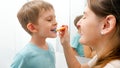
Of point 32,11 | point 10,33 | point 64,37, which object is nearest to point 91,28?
point 64,37

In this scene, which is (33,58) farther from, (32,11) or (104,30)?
(104,30)

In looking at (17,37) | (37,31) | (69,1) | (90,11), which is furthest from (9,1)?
(90,11)

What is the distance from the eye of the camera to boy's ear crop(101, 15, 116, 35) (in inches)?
23.6

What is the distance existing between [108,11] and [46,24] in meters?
0.51

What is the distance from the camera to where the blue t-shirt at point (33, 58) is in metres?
1.01

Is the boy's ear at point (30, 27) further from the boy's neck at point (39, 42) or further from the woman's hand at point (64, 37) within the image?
the woman's hand at point (64, 37)

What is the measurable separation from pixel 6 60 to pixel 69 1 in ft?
2.70

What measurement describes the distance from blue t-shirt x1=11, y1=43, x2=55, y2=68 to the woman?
15.9 inches

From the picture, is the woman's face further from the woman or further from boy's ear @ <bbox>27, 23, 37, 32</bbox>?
boy's ear @ <bbox>27, 23, 37, 32</bbox>

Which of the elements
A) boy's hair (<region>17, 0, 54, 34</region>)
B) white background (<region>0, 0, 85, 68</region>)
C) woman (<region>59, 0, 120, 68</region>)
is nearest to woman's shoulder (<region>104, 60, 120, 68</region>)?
woman (<region>59, 0, 120, 68</region>)

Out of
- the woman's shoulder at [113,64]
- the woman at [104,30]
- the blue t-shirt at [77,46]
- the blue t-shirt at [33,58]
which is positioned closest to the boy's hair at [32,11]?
the blue t-shirt at [33,58]

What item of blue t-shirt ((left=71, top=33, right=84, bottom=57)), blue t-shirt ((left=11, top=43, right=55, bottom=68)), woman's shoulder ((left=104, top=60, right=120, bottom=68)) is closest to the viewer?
woman's shoulder ((left=104, top=60, right=120, bottom=68))

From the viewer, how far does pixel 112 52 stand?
619mm

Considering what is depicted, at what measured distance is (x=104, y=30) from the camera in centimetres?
62
